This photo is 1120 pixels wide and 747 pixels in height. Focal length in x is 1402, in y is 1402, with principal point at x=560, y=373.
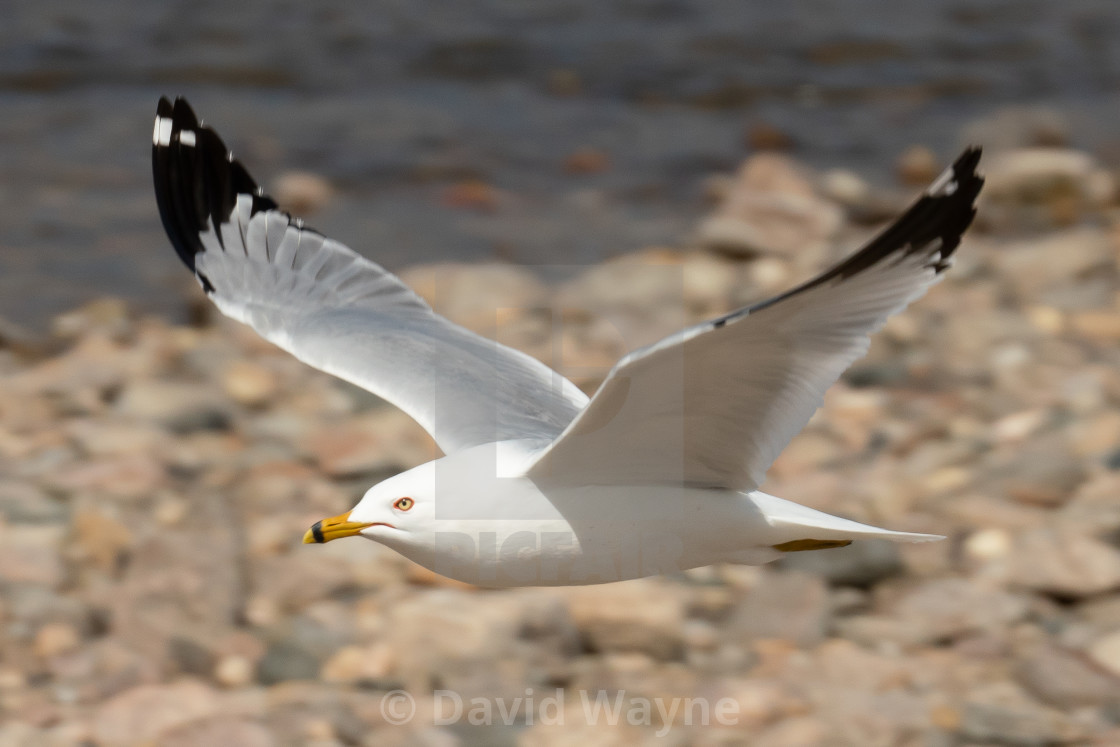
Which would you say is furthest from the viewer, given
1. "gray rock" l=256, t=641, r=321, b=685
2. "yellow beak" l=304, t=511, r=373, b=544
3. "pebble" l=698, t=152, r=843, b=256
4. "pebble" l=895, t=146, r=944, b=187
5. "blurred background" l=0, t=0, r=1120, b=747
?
"pebble" l=895, t=146, r=944, b=187

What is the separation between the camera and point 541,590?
19.6ft

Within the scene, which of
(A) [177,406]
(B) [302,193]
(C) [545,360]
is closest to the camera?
(A) [177,406]

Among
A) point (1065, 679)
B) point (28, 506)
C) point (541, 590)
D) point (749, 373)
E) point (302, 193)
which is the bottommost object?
point (1065, 679)

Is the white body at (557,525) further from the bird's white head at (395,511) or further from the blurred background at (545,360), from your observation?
the blurred background at (545,360)

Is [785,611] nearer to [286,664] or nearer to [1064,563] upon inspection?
[1064,563]

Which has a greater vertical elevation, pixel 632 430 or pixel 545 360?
pixel 545 360

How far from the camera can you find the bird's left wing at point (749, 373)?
3.22 meters

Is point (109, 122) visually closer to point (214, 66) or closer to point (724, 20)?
point (214, 66)

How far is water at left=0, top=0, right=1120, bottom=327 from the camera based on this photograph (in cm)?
1149

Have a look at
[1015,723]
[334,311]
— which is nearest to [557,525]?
[334,311]

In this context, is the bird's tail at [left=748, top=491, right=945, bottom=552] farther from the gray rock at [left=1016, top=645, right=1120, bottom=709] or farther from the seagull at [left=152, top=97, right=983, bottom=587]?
the gray rock at [left=1016, top=645, right=1120, bottom=709]

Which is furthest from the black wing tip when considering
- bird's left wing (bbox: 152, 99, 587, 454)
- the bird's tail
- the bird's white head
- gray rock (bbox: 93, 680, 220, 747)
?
the bird's tail

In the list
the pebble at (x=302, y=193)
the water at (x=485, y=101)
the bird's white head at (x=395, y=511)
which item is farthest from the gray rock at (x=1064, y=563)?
the pebble at (x=302, y=193)

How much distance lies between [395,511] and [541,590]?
2.18 meters
